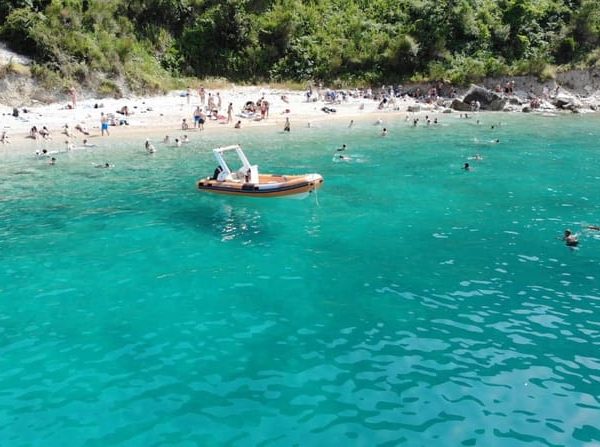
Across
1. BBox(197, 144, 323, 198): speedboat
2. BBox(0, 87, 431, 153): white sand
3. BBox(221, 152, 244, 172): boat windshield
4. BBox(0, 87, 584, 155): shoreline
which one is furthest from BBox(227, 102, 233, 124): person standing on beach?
BBox(197, 144, 323, 198): speedboat

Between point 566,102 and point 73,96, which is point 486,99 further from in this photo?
point 73,96

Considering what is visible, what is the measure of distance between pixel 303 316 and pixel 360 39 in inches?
2295

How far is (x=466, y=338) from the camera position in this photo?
12914 mm

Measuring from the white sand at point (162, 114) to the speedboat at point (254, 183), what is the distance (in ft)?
61.9

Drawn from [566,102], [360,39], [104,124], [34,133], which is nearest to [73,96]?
[104,124]

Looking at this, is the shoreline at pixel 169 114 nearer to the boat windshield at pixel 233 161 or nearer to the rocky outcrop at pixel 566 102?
the rocky outcrop at pixel 566 102

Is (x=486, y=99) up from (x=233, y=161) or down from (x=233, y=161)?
up

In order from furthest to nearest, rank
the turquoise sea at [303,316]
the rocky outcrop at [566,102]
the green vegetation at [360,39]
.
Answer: the green vegetation at [360,39], the rocky outcrop at [566,102], the turquoise sea at [303,316]

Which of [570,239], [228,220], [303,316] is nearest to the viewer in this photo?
[303,316]

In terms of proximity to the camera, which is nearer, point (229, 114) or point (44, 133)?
point (44, 133)

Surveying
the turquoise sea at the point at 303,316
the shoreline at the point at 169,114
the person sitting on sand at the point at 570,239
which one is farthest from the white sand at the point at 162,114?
the person sitting on sand at the point at 570,239

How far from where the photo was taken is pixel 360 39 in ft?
218

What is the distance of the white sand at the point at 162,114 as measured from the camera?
42.8m

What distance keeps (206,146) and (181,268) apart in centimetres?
2427
